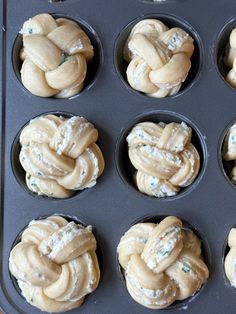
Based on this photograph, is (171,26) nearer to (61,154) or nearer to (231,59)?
(231,59)

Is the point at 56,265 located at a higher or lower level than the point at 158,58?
lower

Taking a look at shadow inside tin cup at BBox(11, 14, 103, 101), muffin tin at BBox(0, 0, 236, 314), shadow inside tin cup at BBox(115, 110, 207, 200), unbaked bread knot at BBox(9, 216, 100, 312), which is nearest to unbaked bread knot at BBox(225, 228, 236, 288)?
muffin tin at BBox(0, 0, 236, 314)

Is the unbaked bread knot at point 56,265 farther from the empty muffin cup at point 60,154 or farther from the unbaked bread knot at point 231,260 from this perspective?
the unbaked bread knot at point 231,260

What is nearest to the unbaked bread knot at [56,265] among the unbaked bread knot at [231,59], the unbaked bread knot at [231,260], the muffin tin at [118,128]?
the muffin tin at [118,128]

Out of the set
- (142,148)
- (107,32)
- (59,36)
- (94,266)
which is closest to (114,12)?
(107,32)

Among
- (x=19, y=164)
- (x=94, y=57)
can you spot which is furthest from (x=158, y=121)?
(x=19, y=164)

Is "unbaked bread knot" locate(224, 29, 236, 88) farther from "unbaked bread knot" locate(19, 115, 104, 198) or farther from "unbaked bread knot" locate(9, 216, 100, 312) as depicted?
"unbaked bread knot" locate(9, 216, 100, 312)
